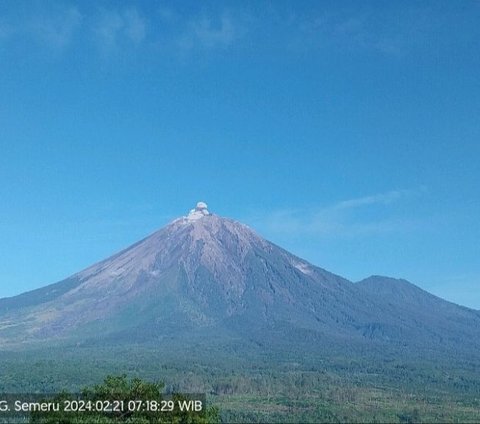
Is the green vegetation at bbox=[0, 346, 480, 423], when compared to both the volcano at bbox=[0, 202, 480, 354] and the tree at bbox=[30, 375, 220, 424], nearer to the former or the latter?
the volcano at bbox=[0, 202, 480, 354]

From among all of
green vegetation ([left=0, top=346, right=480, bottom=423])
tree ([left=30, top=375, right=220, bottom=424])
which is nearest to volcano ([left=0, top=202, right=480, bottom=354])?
green vegetation ([left=0, top=346, right=480, bottom=423])

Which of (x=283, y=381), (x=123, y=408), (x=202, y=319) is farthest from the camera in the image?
(x=202, y=319)

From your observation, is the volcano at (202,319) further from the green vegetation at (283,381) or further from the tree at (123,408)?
the tree at (123,408)

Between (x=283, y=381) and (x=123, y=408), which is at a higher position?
(x=283, y=381)

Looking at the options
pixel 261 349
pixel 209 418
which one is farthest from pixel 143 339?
pixel 209 418

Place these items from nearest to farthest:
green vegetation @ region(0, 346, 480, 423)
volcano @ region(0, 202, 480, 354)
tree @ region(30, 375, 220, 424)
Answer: tree @ region(30, 375, 220, 424) < green vegetation @ region(0, 346, 480, 423) < volcano @ region(0, 202, 480, 354)

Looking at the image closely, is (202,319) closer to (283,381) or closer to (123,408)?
(283,381)

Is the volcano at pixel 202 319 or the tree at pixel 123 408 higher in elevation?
the volcano at pixel 202 319

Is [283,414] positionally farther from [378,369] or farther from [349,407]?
[378,369]

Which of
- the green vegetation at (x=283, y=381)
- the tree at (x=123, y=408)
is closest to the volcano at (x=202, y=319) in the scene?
the green vegetation at (x=283, y=381)

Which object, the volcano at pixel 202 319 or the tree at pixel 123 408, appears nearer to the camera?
the tree at pixel 123 408

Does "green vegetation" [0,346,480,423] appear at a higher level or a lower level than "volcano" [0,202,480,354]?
lower

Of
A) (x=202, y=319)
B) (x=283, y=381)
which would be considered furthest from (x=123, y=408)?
(x=202, y=319)
